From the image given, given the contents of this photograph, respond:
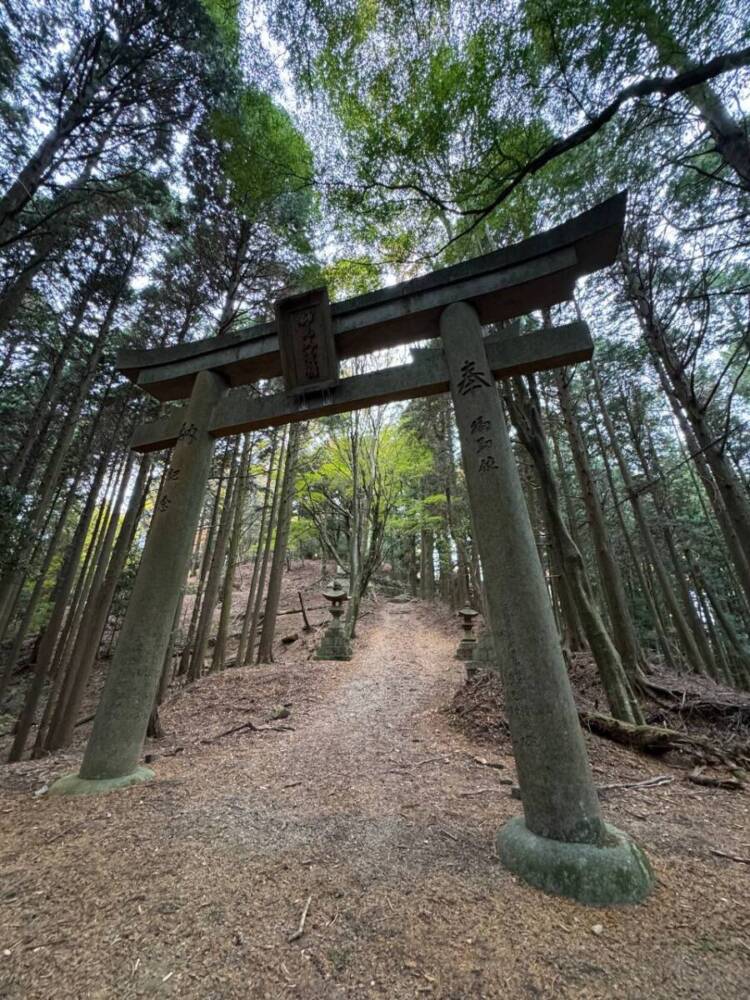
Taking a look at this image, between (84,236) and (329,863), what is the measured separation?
1010 cm

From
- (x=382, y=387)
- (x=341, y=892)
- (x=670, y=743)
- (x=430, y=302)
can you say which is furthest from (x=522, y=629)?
(x=670, y=743)

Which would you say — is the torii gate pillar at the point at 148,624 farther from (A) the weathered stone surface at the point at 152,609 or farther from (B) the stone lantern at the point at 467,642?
(B) the stone lantern at the point at 467,642

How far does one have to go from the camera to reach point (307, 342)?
3928mm

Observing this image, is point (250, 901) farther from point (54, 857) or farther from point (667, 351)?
point (667, 351)

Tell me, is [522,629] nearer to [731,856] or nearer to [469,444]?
[469,444]

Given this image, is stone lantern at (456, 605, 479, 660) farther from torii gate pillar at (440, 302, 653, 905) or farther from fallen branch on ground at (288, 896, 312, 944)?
fallen branch on ground at (288, 896, 312, 944)

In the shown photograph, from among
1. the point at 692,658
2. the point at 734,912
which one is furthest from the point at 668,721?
the point at 692,658

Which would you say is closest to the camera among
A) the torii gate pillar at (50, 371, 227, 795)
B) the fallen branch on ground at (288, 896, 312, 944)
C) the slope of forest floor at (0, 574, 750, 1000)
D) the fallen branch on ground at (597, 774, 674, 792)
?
the slope of forest floor at (0, 574, 750, 1000)

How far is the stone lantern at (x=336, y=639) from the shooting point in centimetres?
965

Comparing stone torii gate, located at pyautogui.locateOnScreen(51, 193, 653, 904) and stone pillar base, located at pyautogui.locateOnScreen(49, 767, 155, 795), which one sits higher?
stone torii gate, located at pyautogui.locateOnScreen(51, 193, 653, 904)

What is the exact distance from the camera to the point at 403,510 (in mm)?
17547

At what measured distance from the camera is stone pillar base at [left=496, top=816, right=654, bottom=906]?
184cm

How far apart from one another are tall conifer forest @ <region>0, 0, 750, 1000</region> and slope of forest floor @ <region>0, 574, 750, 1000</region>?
18 millimetres

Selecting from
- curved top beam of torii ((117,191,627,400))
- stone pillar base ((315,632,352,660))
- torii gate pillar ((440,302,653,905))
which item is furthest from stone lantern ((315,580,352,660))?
torii gate pillar ((440,302,653,905))
